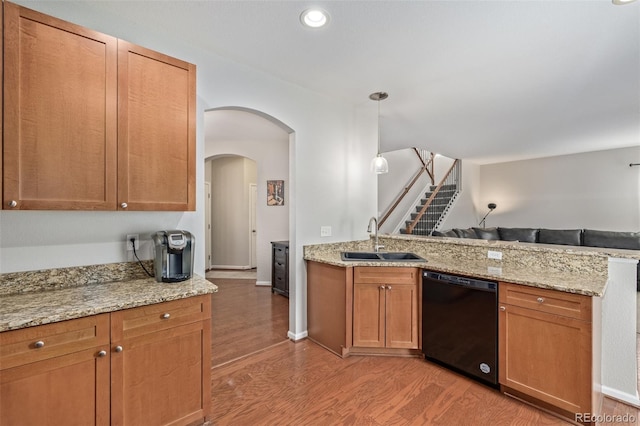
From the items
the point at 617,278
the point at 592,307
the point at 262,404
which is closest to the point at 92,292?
the point at 262,404

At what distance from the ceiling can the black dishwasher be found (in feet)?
5.96

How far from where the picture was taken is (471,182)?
800 cm

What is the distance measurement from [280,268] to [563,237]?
573 cm

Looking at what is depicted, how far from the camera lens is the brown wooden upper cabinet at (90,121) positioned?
4.67ft

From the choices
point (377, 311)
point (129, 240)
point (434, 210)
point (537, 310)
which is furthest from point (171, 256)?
point (434, 210)

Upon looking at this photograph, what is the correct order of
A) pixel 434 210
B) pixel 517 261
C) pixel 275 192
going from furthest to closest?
pixel 434 210
pixel 275 192
pixel 517 261

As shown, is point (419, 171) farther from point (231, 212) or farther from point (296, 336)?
point (296, 336)

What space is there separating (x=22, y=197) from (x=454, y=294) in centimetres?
279

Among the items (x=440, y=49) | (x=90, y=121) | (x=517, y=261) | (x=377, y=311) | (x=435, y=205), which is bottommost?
(x=377, y=311)

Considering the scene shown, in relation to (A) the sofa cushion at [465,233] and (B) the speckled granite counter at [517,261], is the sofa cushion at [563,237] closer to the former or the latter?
(A) the sofa cushion at [465,233]

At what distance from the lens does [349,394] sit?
6.97ft

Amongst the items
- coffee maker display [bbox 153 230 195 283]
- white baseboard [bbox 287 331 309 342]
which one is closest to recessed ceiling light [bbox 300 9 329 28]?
coffee maker display [bbox 153 230 195 283]

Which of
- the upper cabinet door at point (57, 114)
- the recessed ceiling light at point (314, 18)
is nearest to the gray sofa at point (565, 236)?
the recessed ceiling light at point (314, 18)

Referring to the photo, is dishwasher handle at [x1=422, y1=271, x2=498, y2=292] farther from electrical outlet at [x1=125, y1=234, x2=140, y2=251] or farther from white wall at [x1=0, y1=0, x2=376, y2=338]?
electrical outlet at [x1=125, y1=234, x2=140, y2=251]
